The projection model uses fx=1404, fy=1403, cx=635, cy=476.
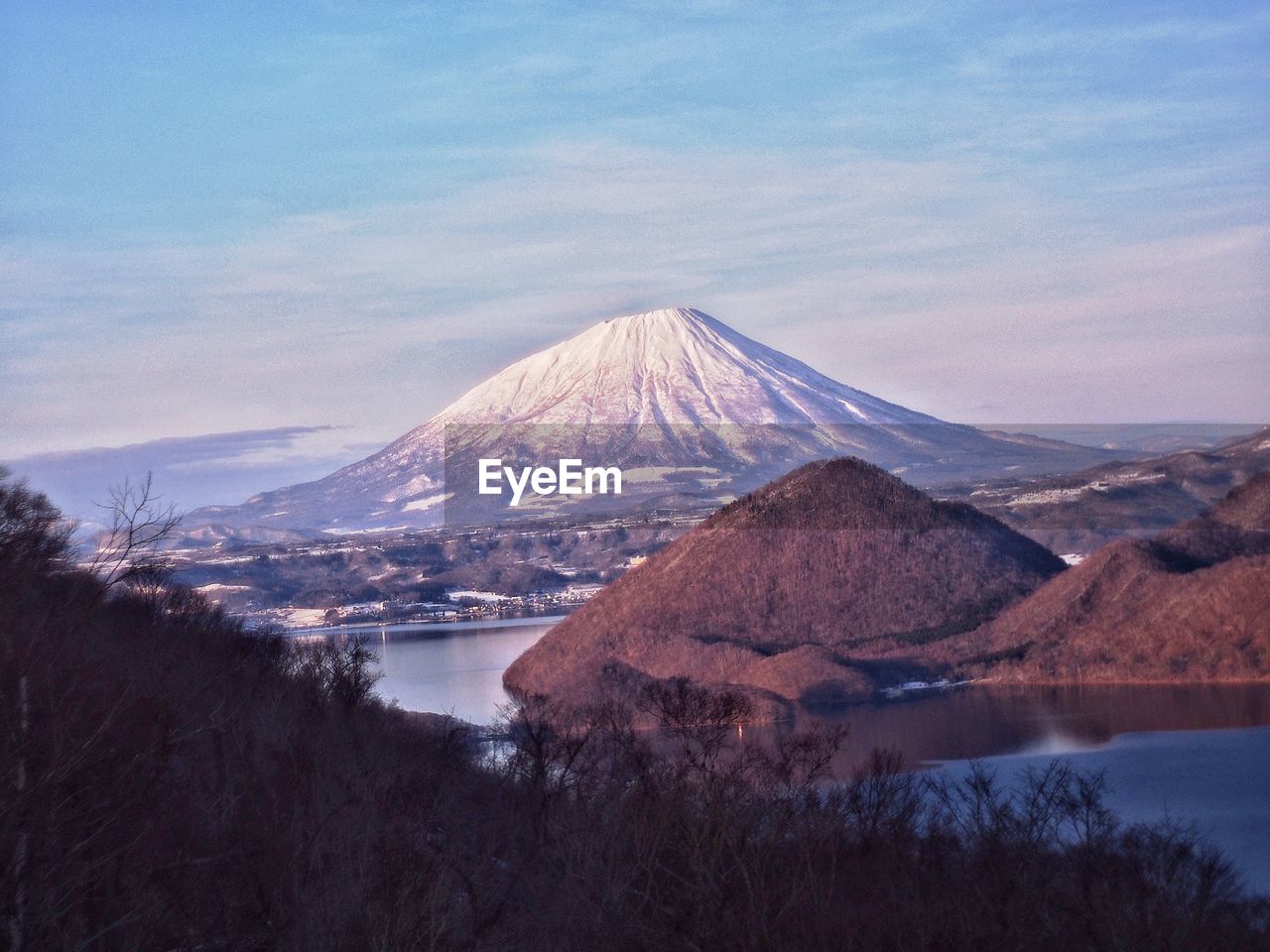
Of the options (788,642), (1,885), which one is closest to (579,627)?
(788,642)

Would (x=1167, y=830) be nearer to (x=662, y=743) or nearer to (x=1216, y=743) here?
(x=662, y=743)

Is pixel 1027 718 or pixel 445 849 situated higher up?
pixel 445 849

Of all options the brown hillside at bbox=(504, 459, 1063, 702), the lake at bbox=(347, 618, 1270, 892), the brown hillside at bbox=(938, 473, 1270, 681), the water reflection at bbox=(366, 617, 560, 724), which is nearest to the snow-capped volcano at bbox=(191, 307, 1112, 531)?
the water reflection at bbox=(366, 617, 560, 724)

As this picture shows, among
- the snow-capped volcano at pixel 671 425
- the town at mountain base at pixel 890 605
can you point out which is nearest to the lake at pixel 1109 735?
the town at mountain base at pixel 890 605

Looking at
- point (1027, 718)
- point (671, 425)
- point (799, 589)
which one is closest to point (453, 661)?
point (799, 589)

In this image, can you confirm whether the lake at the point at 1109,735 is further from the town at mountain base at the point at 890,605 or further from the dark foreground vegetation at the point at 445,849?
the dark foreground vegetation at the point at 445,849

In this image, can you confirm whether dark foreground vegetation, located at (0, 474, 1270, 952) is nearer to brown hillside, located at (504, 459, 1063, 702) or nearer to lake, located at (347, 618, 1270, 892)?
lake, located at (347, 618, 1270, 892)

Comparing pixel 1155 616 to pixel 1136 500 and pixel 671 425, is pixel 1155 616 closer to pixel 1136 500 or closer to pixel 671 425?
pixel 1136 500
